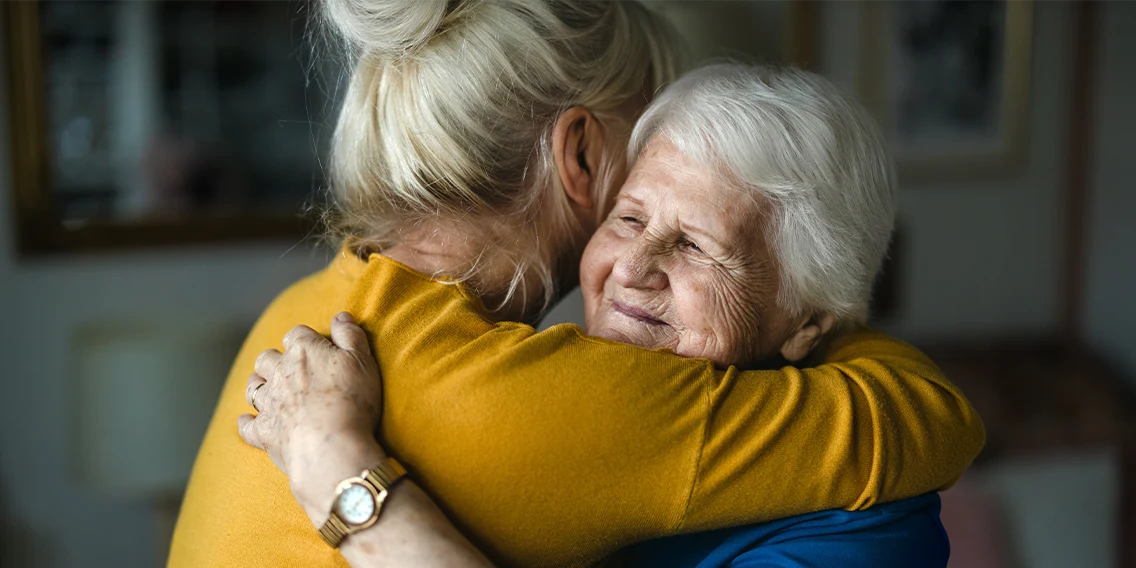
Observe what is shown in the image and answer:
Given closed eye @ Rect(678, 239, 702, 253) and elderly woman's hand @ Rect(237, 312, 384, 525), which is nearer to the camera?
elderly woman's hand @ Rect(237, 312, 384, 525)

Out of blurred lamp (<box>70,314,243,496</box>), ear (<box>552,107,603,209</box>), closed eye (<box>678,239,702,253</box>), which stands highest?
ear (<box>552,107,603,209</box>)

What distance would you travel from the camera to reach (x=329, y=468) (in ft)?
2.77

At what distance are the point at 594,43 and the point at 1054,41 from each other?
3.38m

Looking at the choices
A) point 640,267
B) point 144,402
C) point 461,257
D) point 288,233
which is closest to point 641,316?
point 640,267

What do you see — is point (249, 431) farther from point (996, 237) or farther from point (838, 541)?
point (996, 237)

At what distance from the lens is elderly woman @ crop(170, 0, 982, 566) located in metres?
0.85

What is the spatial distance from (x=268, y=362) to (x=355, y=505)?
23 centimetres

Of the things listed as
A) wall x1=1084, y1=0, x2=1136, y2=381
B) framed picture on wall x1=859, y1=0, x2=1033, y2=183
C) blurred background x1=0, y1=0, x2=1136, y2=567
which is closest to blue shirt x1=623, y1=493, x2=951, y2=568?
blurred background x1=0, y1=0, x2=1136, y2=567

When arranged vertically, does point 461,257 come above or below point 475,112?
below

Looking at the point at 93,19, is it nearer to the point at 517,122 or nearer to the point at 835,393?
the point at 517,122

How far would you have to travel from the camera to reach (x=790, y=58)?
354 centimetres

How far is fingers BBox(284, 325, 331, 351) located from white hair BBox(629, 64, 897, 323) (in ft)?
1.42

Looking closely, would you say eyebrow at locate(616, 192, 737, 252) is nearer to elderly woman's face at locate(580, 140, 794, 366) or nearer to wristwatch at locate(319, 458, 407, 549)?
elderly woman's face at locate(580, 140, 794, 366)

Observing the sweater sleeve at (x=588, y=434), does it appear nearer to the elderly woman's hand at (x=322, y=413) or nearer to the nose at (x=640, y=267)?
the elderly woman's hand at (x=322, y=413)
